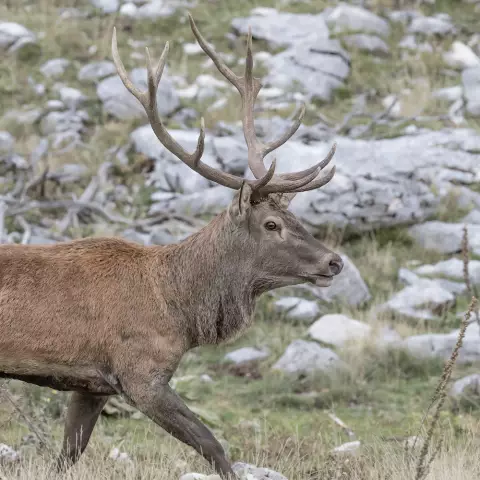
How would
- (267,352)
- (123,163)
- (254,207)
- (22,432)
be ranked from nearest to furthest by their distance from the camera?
1. (254,207)
2. (22,432)
3. (267,352)
4. (123,163)

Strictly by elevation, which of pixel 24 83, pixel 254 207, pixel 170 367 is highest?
pixel 254 207

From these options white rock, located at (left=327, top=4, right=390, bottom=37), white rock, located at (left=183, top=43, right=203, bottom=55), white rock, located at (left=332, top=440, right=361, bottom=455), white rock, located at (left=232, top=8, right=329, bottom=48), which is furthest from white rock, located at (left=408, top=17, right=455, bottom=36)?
white rock, located at (left=332, top=440, right=361, bottom=455)

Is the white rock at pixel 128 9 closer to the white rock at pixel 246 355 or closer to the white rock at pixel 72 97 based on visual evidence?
the white rock at pixel 72 97

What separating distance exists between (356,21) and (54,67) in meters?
5.31

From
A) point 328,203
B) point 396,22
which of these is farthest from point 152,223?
point 396,22

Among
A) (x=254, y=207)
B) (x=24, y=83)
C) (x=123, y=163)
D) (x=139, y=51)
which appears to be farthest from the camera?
(x=139, y=51)

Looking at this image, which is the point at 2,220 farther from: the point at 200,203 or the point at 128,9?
the point at 128,9

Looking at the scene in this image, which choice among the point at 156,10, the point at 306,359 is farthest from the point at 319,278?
the point at 156,10

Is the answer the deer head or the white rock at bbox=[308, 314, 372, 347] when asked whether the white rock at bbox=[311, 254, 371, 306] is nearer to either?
the white rock at bbox=[308, 314, 372, 347]

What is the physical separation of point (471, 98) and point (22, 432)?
10.0 metres

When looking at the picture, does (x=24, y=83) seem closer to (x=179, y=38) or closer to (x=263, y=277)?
(x=179, y=38)

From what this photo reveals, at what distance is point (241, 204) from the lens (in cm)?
579

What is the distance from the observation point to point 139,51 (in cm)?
1764

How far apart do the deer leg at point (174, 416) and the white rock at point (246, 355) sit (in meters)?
4.15
